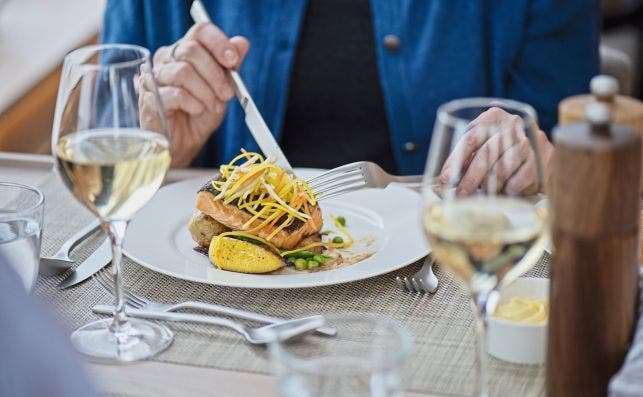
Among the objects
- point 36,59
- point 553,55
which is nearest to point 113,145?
point 553,55

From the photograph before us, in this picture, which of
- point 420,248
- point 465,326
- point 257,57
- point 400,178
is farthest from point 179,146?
point 465,326

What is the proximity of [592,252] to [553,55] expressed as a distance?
1144 millimetres

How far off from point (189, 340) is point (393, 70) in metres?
0.96

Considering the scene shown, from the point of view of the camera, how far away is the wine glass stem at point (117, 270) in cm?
104

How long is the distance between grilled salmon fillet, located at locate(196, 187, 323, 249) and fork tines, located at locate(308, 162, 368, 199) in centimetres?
8

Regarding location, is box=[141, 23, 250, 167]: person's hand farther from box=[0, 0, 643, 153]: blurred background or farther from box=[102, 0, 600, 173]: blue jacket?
box=[0, 0, 643, 153]: blurred background

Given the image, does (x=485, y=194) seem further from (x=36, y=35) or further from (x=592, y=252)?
(x=36, y=35)

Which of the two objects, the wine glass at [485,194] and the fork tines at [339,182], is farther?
the fork tines at [339,182]

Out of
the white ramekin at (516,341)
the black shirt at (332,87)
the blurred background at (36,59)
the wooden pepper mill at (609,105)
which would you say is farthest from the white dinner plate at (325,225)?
the blurred background at (36,59)

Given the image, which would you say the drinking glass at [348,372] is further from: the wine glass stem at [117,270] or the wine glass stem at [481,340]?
the wine glass stem at [117,270]

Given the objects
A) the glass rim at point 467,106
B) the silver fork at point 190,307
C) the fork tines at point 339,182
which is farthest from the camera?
the fork tines at point 339,182

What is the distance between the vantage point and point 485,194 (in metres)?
0.80

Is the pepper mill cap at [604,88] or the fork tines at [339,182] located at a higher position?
the pepper mill cap at [604,88]

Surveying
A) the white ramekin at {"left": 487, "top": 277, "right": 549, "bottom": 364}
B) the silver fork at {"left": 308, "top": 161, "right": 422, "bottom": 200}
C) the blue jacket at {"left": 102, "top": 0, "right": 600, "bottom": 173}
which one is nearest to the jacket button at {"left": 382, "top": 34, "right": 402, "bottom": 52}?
the blue jacket at {"left": 102, "top": 0, "right": 600, "bottom": 173}
